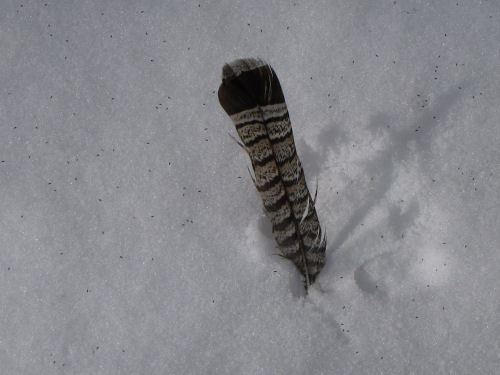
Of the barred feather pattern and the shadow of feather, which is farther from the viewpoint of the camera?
the shadow of feather

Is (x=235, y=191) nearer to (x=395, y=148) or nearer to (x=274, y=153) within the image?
(x=274, y=153)

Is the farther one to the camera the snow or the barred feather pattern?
the snow

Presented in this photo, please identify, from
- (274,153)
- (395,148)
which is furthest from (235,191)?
(395,148)

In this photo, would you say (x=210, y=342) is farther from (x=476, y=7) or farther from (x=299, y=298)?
(x=476, y=7)

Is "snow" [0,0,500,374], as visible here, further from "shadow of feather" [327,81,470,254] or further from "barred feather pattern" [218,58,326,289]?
"barred feather pattern" [218,58,326,289]

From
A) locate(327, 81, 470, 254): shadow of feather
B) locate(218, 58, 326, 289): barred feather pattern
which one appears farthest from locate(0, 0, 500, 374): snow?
locate(218, 58, 326, 289): barred feather pattern

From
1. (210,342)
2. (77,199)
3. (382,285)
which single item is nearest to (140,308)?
(210,342)
